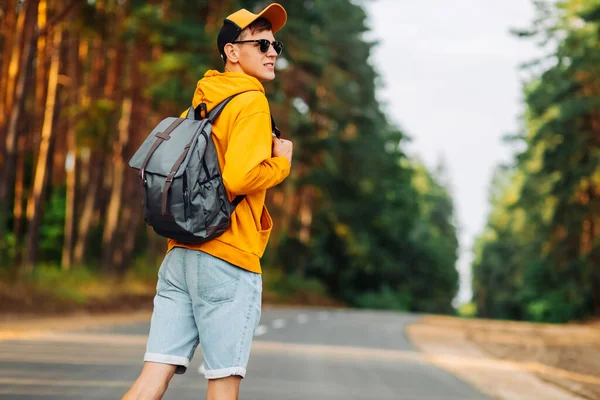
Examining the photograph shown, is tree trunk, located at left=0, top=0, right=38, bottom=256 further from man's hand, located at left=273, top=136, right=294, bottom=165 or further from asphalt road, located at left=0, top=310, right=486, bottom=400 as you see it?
man's hand, located at left=273, top=136, right=294, bottom=165

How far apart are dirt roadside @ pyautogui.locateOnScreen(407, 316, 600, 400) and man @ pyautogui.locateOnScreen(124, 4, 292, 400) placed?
25.8 ft

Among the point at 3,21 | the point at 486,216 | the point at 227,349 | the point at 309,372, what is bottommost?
the point at 486,216

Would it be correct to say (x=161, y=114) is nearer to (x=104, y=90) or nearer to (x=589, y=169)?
(x=104, y=90)

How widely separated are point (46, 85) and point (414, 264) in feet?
152

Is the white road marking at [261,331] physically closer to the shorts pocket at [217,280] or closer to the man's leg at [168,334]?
the man's leg at [168,334]

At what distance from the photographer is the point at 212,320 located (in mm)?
4168

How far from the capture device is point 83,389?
9516mm

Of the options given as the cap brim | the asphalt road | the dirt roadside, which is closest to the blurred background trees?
the dirt roadside

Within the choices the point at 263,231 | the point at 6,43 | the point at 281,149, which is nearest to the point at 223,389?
the point at 263,231

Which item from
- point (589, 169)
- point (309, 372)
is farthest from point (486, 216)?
point (309, 372)

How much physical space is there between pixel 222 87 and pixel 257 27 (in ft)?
1.18

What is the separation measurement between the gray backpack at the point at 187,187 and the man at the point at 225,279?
6cm

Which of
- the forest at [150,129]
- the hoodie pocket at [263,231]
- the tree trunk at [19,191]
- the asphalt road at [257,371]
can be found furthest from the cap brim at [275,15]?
the tree trunk at [19,191]

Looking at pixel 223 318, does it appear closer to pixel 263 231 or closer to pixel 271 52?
pixel 263 231
